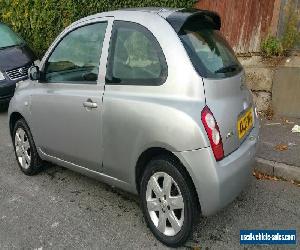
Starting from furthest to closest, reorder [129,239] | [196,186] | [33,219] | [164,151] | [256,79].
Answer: [256,79]
[33,219]
[129,239]
[164,151]
[196,186]

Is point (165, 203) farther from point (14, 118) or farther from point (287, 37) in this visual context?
point (287, 37)

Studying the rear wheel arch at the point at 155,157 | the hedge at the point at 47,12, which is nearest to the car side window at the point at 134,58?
the rear wheel arch at the point at 155,157

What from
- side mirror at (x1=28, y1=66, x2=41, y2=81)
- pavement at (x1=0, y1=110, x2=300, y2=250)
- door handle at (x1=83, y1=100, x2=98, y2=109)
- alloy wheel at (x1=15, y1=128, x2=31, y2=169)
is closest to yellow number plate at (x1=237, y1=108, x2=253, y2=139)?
pavement at (x1=0, y1=110, x2=300, y2=250)

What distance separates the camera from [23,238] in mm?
3383

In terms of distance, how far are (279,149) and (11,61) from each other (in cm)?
568

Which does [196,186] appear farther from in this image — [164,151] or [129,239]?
[129,239]

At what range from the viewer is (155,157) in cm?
312

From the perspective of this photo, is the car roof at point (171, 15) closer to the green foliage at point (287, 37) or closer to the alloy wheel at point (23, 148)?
the alloy wheel at point (23, 148)

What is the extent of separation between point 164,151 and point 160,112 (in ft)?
1.08

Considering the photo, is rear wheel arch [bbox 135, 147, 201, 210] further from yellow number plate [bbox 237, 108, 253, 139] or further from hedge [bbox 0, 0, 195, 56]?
hedge [bbox 0, 0, 195, 56]

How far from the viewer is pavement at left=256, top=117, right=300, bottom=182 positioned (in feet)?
14.2

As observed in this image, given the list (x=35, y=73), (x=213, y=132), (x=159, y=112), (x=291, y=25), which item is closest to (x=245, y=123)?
(x=213, y=132)

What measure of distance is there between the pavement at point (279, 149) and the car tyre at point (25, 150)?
2696 mm

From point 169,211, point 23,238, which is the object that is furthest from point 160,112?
point 23,238
